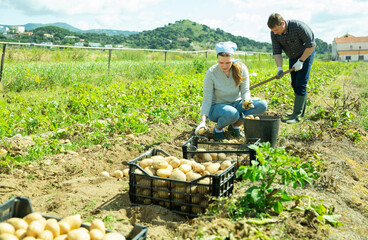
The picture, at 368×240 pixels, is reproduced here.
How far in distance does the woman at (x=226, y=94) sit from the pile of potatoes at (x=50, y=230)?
7.98ft

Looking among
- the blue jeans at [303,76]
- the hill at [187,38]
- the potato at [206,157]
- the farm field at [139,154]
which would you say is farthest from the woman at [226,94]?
the hill at [187,38]

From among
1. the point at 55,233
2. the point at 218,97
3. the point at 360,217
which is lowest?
the point at 360,217

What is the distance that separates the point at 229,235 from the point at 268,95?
21.8 ft

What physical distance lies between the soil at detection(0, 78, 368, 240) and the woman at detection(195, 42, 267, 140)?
21.3 inches

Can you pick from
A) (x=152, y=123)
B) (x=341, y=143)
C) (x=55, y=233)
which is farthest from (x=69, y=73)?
(x=55, y=233)

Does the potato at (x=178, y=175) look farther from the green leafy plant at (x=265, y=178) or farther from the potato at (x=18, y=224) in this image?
the potato at (x=18, y=224)

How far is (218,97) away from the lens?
4.45 meters

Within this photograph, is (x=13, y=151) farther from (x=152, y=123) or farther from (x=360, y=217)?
(x=360, y=217)

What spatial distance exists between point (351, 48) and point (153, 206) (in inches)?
3712

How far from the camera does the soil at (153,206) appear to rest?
212 cm

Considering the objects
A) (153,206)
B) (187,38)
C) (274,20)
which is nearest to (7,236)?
(153,206)

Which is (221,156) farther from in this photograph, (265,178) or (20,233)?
(20,233)

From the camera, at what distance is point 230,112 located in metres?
4.23

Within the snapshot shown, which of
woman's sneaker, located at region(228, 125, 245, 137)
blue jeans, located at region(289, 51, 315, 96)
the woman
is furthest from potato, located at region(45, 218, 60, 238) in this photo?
blue jeans, located at region(289, 51, 315, 96)
